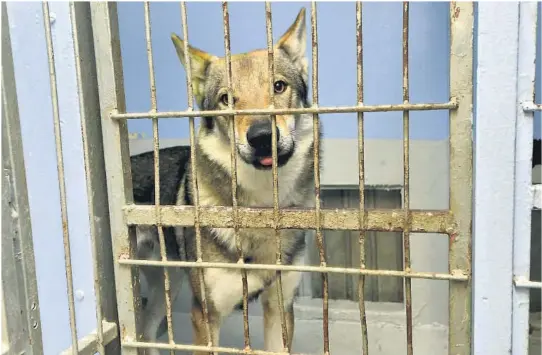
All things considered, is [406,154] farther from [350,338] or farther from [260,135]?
[350,338]

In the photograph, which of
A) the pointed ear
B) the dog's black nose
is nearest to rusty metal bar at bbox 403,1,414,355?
the dog's black nose

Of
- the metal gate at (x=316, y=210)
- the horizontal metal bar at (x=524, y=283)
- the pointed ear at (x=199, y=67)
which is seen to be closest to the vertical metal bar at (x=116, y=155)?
the metal gate at (x=316, y=210)

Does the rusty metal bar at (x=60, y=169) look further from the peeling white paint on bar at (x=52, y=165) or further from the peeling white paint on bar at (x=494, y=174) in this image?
the peeling white paint on bar at (x=494, y=174)

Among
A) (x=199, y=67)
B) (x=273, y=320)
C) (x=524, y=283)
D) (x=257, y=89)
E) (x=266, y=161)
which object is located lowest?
(x=273, y=320)

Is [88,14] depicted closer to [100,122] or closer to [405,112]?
[100,122]

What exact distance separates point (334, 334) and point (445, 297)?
0.66m

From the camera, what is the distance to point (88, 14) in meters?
1.09

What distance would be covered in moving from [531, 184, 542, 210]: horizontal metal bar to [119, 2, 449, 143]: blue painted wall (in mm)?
1565

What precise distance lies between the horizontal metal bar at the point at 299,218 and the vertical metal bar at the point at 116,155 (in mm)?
44

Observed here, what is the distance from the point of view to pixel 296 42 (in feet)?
5.56

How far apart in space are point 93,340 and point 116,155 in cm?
45

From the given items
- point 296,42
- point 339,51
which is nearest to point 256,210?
point 296,42

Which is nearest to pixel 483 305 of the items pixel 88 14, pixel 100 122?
pixel 100 122

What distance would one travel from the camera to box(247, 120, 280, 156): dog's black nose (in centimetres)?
137
